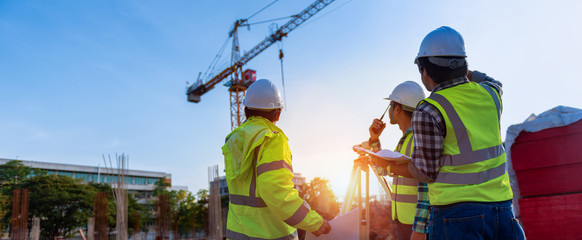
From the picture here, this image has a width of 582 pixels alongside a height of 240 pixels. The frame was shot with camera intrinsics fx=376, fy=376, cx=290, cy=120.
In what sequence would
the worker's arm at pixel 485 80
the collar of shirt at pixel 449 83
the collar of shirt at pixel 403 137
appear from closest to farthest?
the collar of shirt at pixel 449 83
the worker's arm at pixel 485 80
the collar of shirt at pixel 403 137

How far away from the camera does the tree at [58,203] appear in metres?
33.4

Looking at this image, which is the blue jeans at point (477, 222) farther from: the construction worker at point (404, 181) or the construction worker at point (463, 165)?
the construction worker at point (404, 181)

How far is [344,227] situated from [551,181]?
3.10 metres

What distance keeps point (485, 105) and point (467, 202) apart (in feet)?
1.44

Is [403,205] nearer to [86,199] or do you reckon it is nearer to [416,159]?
[416,159]

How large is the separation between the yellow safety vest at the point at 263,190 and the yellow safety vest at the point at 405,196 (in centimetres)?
64

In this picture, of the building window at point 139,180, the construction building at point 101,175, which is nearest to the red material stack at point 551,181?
the construction building at point 101,175

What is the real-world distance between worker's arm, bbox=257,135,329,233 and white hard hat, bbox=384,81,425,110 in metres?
1.13

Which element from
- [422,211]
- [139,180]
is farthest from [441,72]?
[139,180]

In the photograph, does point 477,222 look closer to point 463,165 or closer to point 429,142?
point 463,165

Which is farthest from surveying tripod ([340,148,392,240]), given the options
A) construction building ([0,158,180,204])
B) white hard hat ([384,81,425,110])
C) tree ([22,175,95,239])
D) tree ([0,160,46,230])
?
construction building ([0,158,180,204])

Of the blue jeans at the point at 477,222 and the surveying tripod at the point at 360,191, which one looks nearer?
the blue jeans at the point at 477,222

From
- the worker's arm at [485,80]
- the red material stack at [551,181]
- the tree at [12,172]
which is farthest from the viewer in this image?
the tree at [12,172]

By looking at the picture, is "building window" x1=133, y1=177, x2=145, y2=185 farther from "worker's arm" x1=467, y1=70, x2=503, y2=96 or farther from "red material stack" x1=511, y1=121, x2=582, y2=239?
"worker's arm" x1=467, y1=70, x2=503, y2=96
